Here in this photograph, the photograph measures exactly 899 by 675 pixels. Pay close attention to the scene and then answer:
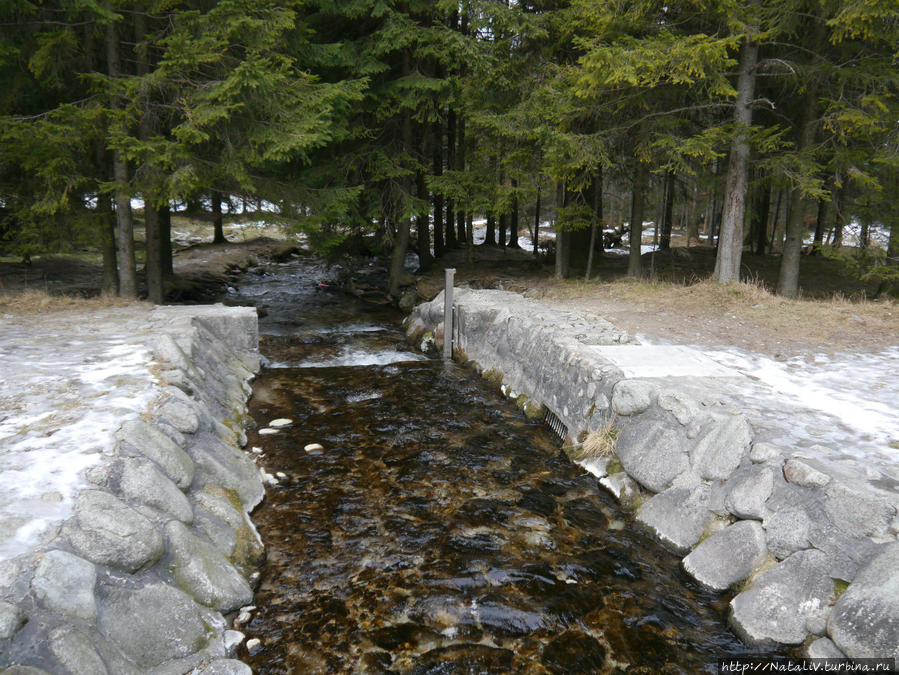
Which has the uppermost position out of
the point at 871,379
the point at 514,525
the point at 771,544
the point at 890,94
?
the point at 890,94

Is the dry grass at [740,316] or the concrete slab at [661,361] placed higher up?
the dry grass at [740,316]

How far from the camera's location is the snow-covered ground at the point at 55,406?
12.5 feet

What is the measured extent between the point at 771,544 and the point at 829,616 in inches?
26.4

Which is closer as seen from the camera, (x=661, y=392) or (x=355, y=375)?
(x=661, y=392)

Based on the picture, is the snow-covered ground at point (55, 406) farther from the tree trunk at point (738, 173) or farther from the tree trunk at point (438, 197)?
the tree trunk at point (438, 197)

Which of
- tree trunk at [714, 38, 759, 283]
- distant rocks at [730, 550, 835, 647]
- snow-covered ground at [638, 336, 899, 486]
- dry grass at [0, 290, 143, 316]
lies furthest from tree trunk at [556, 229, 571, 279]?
distant rocks at [730, 550, 835, 647]

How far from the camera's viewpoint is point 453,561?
5.05 meters

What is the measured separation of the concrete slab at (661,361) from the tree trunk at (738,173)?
469 centimetres

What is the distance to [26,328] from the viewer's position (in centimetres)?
854

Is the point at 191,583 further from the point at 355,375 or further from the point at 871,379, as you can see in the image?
the point at 871,379

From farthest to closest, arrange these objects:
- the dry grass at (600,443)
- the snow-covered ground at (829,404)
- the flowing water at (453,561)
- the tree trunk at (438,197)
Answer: the tree trunk at (438,197), the dry grass at (600,443), the snow-covered ground at (829,404), the flowing water at (453,561)

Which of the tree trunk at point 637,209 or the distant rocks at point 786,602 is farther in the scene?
the tree trunk at point 637,209

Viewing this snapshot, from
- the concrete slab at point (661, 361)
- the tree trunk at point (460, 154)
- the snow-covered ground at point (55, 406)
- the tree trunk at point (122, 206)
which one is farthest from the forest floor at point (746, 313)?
the tree trunk at point (460, 154)

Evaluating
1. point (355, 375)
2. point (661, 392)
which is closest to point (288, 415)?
point (355, 375)
